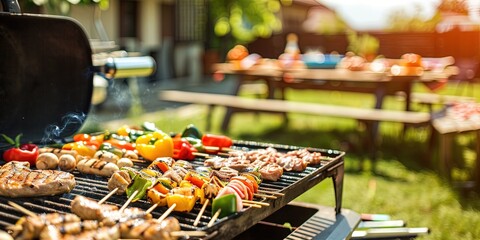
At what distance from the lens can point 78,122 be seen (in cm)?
411

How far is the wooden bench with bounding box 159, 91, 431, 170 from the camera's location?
762 centimetres

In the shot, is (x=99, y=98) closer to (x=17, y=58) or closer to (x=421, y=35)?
(x=17, y=58)

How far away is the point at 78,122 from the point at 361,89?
6.83 meters

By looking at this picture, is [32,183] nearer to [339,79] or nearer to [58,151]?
[58,151]

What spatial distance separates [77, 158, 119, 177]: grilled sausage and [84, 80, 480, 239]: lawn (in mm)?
2994

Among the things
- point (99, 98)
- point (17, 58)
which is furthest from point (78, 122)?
point (99, 98)

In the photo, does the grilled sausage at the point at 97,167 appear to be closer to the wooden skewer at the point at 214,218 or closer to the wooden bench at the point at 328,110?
the wooden skewer at the point at 214,218

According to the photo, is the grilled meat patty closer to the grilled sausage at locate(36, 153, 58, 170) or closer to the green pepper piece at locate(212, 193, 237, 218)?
the grilled sausage at locate(36, 153, 58, 170)

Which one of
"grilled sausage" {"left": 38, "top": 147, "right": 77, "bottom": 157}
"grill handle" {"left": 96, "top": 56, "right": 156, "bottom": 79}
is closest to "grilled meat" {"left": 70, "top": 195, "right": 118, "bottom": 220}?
"grilled sausage" {"left": 38, "top": 147, "right": 77, "bottom": 157}

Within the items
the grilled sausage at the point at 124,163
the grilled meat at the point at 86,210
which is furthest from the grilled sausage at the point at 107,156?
the grilled meat at the point at 86,210

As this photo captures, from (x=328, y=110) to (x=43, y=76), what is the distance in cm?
546

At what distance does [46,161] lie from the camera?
3.21 m

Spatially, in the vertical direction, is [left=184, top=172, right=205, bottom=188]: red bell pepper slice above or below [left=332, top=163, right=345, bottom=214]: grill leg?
above

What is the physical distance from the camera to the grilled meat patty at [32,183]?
2639 millimetres
